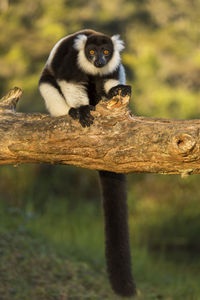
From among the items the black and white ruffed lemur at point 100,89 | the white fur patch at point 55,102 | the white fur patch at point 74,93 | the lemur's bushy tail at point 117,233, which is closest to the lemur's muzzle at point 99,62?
the black and white ruffed lemur at point 100,89

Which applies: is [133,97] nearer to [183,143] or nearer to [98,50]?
[98,50]

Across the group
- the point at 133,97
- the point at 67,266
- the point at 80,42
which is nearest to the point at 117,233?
the point at 67,266

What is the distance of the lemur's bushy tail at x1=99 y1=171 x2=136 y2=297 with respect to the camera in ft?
11.9

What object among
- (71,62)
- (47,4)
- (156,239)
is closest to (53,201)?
(156,239)

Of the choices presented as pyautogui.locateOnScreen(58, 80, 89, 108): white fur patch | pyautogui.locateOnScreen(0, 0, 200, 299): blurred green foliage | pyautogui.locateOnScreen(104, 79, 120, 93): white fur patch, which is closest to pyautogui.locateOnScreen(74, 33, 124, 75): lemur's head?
pyautogui.locateOnScreen(104, 79, 120, 93): white fur patch

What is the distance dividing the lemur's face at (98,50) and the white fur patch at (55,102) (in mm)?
472

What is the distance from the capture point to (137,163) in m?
3.13

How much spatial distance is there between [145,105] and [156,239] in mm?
4162

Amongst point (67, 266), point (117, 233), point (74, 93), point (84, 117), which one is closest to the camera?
point (84, 117)

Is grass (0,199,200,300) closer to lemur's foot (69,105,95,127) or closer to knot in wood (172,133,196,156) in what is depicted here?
lemur's foot (69,105,95,127)

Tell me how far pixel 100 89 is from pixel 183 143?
5.46ft

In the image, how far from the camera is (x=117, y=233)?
3.78 meters

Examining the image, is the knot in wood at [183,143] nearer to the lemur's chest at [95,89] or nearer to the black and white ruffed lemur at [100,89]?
the black and white ruffed lemur at [100,89]

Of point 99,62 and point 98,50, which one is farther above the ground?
point 98,50
